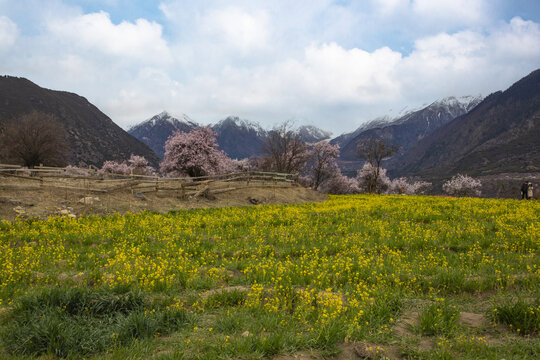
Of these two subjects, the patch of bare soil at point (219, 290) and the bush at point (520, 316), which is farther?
the patch of bare soil at point (219, 290)

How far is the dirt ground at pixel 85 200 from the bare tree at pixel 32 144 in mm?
44265

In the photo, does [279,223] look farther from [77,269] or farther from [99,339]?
[99,339]

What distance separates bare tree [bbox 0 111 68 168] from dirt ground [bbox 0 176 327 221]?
145 ft

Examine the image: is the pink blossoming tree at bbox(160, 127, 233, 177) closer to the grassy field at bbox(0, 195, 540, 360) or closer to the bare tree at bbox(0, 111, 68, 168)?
the bare tree at bbox(0, 111, 68, 168)

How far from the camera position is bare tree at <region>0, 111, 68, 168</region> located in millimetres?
54594

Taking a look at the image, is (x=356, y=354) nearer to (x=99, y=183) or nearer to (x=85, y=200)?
(x=85, y=200)

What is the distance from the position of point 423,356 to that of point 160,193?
2253 centimetres

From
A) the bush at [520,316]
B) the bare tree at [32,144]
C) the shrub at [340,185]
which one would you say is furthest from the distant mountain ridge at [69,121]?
the bush at [520,316]

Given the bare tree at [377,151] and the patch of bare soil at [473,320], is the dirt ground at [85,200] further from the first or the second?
A: the bare tree at [377,151]

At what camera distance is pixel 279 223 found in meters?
14.7

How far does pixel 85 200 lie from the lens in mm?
17766

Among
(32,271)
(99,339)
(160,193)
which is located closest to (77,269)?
(32,271)

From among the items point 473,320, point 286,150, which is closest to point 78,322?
point 473,320

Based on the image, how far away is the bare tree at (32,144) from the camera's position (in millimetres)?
54594
